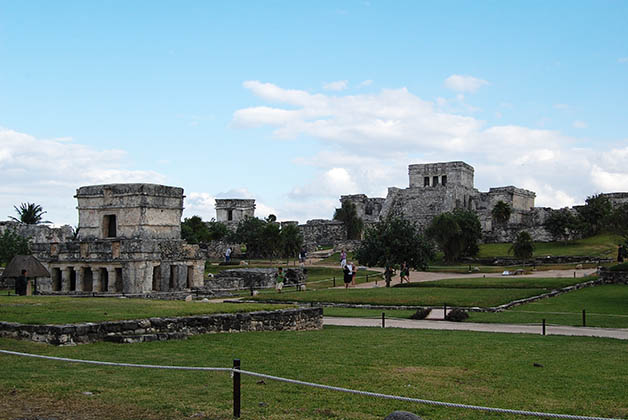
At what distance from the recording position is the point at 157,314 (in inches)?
621

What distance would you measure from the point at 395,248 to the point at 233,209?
5273cm

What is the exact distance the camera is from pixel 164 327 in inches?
592

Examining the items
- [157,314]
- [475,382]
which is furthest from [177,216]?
[475,382]

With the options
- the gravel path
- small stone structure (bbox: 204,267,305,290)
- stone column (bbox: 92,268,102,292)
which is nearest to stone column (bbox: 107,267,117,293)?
stone column (bbox: 92,268,102,292)

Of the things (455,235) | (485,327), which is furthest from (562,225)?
(485,327)

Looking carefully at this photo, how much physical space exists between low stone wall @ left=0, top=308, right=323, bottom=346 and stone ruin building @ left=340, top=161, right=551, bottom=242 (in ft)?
184

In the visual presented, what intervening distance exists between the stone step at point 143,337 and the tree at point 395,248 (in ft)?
77.8

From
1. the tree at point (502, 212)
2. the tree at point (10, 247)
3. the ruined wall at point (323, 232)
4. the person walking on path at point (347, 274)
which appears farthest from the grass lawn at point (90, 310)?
the ruined wall at point (323, 232)

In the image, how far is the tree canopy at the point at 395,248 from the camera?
37.8 metres

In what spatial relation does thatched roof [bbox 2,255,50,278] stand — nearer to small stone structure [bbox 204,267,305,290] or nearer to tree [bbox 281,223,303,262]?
small stone structure [bbox 204,267,305,290]

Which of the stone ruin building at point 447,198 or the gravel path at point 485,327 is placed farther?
the stone ruin building at point 447,198

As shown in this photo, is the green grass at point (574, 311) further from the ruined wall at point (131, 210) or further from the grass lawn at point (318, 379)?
the ruined wall at point (131, 210)

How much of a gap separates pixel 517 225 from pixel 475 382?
6164cm

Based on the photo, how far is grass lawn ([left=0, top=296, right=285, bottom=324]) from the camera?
14.5 metres
